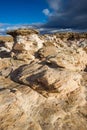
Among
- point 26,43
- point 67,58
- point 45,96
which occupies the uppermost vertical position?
point 26,43

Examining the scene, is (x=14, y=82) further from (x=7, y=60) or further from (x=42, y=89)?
(x=7, y=60)

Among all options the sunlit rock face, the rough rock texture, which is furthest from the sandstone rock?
the sunlit rock face

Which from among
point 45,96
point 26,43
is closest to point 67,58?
point 45,96

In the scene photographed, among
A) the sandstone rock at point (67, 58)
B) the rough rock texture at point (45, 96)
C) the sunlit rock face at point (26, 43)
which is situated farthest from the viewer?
the sunlit rock face at point (26, 43)

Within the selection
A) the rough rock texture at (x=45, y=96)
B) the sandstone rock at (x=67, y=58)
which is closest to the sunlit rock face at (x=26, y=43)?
the sandstone rock at (x=67, y=58)

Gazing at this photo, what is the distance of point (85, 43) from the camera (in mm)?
53125

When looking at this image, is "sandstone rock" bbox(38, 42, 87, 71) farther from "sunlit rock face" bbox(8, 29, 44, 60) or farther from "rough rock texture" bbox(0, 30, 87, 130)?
"sunlit rock face" bbox(8, 29, 44, 60)

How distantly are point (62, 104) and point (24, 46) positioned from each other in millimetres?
10936

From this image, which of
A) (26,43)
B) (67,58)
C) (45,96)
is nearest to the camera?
(45,96)

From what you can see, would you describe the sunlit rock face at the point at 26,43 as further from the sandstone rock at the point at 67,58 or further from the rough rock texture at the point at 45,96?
the rough rock texture at the point at 45,96

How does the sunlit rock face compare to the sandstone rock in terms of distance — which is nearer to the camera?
the sandstone rock

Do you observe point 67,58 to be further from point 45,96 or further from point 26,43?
point 26,43

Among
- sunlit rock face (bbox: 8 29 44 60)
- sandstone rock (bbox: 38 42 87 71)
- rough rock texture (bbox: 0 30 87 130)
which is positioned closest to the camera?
rough rock texture (bbox: 0 30 87 130)

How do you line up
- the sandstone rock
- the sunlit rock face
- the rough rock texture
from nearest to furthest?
1. the rough rock texture
2. the sandstone rock
3. the sunlit rock face
